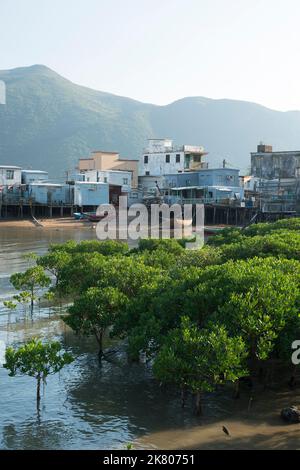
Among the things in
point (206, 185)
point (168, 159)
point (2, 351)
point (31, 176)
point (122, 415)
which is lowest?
point (122, 415)

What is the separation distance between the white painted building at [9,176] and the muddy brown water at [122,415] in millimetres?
62333

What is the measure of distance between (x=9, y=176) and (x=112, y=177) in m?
14.8

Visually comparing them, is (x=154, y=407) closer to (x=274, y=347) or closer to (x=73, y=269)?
(x=274, y=347)

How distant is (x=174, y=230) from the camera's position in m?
68.6

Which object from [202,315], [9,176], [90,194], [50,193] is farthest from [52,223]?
[202,315]

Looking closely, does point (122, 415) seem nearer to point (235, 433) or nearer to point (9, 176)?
point (235, 433)

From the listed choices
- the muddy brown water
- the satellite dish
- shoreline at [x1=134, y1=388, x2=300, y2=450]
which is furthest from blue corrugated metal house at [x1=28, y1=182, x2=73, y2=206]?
shoreline at [x1=134, y1=388, x2=300, y2=450]

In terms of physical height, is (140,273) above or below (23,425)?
above

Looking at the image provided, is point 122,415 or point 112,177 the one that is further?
point 112,177

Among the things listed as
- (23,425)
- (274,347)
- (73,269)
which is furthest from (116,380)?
(73,269)

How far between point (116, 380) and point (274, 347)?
16.6ft

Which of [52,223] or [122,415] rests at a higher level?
[52,223]

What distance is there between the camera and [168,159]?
93.1 meters

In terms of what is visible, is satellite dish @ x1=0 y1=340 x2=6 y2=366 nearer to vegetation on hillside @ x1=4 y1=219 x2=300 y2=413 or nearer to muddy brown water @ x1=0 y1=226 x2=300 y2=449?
muddy brown water @ x1=0 y1=226 x2=300 y2=449
